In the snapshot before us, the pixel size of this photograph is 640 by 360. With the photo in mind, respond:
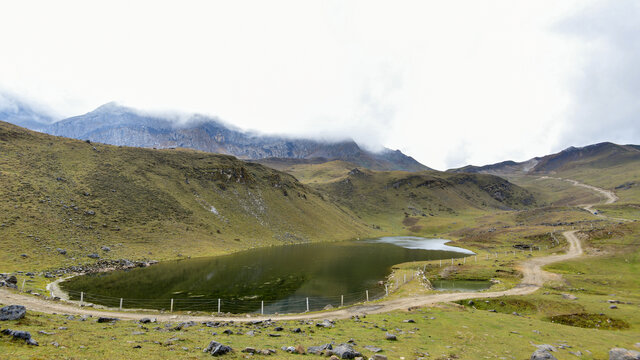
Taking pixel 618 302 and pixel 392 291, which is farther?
pixel 392 291

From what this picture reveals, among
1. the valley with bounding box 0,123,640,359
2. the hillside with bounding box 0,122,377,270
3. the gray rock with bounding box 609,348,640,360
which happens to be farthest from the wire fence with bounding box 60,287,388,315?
the hillside with bounding box 0,122,377,270

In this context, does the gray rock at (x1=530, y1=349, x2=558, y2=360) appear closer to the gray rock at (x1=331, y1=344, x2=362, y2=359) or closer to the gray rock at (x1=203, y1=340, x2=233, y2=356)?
the gray rock at (x1=331, y1=344, x2=362, y2=359)

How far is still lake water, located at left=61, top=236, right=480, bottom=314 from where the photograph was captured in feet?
137

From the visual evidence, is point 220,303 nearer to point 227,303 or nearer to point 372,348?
point 227,303

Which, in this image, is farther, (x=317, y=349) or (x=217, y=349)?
(x=317, y=349)

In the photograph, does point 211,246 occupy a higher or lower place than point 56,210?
lower

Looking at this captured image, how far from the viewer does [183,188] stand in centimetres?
12988

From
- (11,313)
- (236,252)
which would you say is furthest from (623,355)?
(236,252)

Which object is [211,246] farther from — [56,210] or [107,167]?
[107,167]

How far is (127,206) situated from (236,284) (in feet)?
219

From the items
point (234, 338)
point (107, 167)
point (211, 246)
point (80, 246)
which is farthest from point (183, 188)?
point (234, 338)

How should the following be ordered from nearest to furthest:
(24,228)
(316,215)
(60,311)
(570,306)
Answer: (60,311)
(570,306)
(24,228)
(316,215)

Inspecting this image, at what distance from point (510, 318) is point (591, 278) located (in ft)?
110

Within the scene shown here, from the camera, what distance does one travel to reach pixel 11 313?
18.0 m
